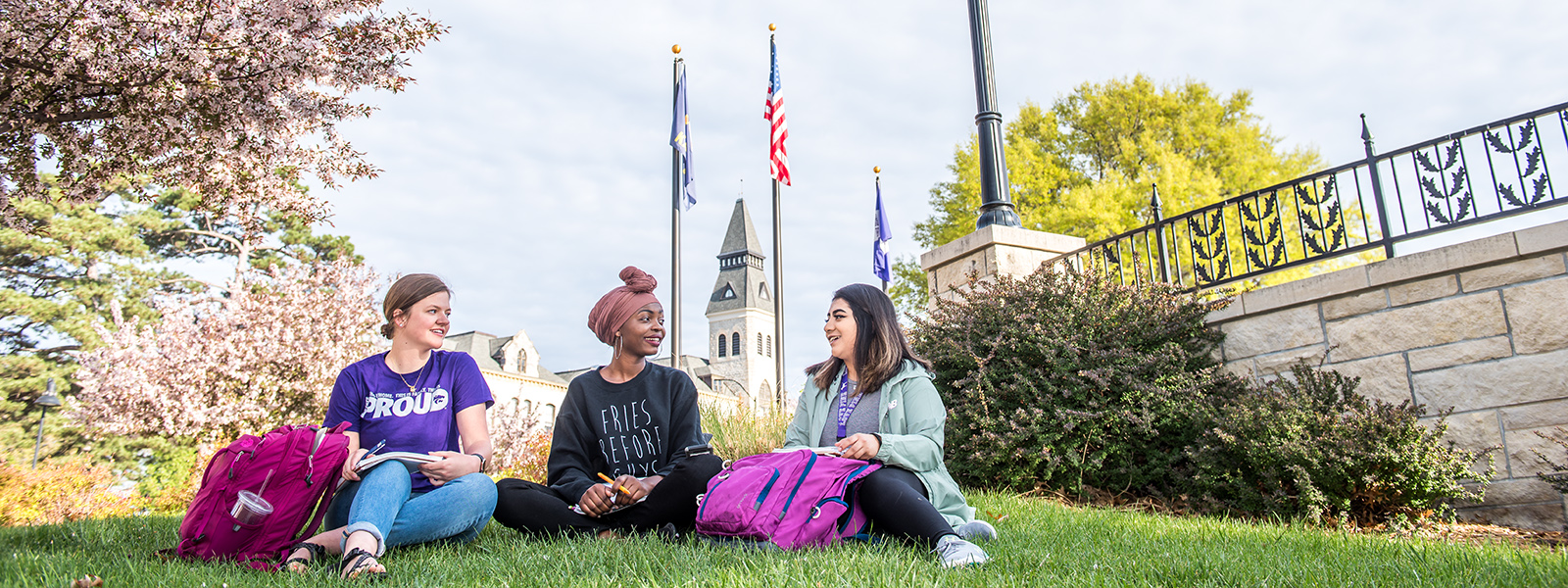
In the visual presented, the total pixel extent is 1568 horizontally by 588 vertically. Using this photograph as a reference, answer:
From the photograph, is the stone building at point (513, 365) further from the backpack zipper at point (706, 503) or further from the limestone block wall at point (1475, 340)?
the backpack zipper at point (706, 503)

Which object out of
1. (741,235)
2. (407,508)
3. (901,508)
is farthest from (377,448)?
(741,235)

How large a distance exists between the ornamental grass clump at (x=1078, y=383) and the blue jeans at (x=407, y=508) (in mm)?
3499

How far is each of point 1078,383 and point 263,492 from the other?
4.74 metres

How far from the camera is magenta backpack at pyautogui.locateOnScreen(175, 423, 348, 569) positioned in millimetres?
2885

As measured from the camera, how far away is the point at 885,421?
3.38 meters

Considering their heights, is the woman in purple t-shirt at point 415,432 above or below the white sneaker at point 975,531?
above

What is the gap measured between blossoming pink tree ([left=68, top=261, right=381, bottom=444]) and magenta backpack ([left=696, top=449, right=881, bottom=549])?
1230cm

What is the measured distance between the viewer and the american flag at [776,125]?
11.6m

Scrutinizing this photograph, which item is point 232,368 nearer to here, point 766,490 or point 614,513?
point 614,513

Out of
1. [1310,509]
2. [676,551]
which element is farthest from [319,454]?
[1310,509]

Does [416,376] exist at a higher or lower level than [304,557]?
higher

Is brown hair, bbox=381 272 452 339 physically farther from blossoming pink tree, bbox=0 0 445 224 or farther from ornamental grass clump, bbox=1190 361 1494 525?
ornamental grass clump, bbox=1190 361 1494 525

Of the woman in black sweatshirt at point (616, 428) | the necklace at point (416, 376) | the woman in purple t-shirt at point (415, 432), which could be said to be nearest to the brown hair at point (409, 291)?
the woman in purple t-shirt at point (415, 432)

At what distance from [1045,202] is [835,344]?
14.9 metres
